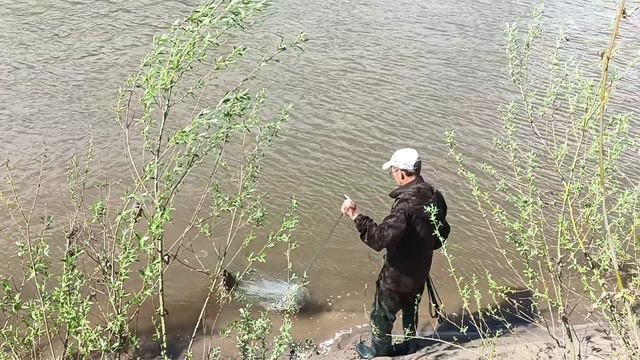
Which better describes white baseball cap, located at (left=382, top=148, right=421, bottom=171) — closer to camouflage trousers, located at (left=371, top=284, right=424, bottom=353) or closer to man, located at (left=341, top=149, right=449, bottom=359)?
man, located at (left=341, top=149, right=449, bottom=359)

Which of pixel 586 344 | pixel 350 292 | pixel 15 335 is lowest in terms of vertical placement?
pixel 350 292

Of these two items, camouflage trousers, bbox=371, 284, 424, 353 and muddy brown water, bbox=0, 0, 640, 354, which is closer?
camouflage trousers, bbox=371, 284, 424, 353

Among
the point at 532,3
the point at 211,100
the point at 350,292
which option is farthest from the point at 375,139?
the point at 532,3

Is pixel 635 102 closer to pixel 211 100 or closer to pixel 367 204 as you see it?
pixel 367 204

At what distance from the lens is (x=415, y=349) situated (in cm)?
576

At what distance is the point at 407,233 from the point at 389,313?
Result: 927 millimetres

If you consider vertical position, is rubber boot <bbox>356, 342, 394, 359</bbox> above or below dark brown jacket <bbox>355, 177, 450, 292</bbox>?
below

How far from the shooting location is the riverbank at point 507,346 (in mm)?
5098

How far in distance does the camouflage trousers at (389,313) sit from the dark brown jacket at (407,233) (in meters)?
0.14

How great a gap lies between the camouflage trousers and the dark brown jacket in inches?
5.5

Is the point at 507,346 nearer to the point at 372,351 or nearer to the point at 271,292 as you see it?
the point at 372,351

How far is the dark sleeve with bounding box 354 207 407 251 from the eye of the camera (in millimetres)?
4855

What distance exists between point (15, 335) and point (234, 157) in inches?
228

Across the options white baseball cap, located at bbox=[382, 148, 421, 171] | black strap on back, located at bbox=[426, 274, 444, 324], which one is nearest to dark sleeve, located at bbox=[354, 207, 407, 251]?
A: white baseball cap, located at bbox=[382, 148, 421, 171]
